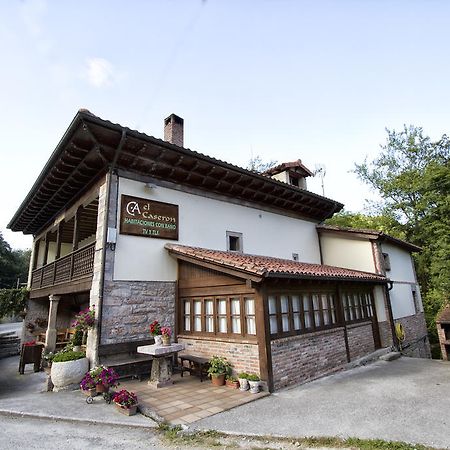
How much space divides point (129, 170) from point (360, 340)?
8798 mm

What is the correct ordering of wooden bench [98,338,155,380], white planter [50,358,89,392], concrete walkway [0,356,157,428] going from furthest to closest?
1. wooden bench [98,338,155,380]
2. white planter [50,358,89,392]
3. concrete walkway [0,356,157,428]

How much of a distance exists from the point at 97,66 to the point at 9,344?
16.6m

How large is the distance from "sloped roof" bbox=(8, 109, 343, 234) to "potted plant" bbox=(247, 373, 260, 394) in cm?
578

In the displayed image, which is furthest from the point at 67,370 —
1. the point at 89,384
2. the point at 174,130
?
the point at 174,130

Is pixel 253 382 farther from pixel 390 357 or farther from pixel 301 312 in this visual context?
pixel 390 357

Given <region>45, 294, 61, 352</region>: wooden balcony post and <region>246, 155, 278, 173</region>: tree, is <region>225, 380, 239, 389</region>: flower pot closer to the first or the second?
<region>45, 294, 61, 352</region>: wooden balcony post

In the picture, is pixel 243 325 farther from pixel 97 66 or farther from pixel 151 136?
pixel 97 66

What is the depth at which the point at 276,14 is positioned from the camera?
473cm

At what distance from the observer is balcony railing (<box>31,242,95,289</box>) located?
337 inches

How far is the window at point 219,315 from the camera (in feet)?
23.1

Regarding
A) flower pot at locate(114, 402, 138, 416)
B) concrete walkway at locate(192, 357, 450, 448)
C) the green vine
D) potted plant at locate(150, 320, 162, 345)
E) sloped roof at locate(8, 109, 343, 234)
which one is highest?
sloped roof at locate(8, 109, 343, 234)

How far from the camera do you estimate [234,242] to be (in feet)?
35.4

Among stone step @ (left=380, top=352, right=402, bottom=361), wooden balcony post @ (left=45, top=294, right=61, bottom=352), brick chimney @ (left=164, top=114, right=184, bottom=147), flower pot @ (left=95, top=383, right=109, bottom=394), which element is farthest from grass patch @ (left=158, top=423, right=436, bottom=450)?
brick chimney @ (left=164, top=114, right=184, bottom=147)

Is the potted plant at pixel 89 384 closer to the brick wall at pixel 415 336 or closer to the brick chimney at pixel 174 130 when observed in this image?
the brick chimney at pixel 174 130
